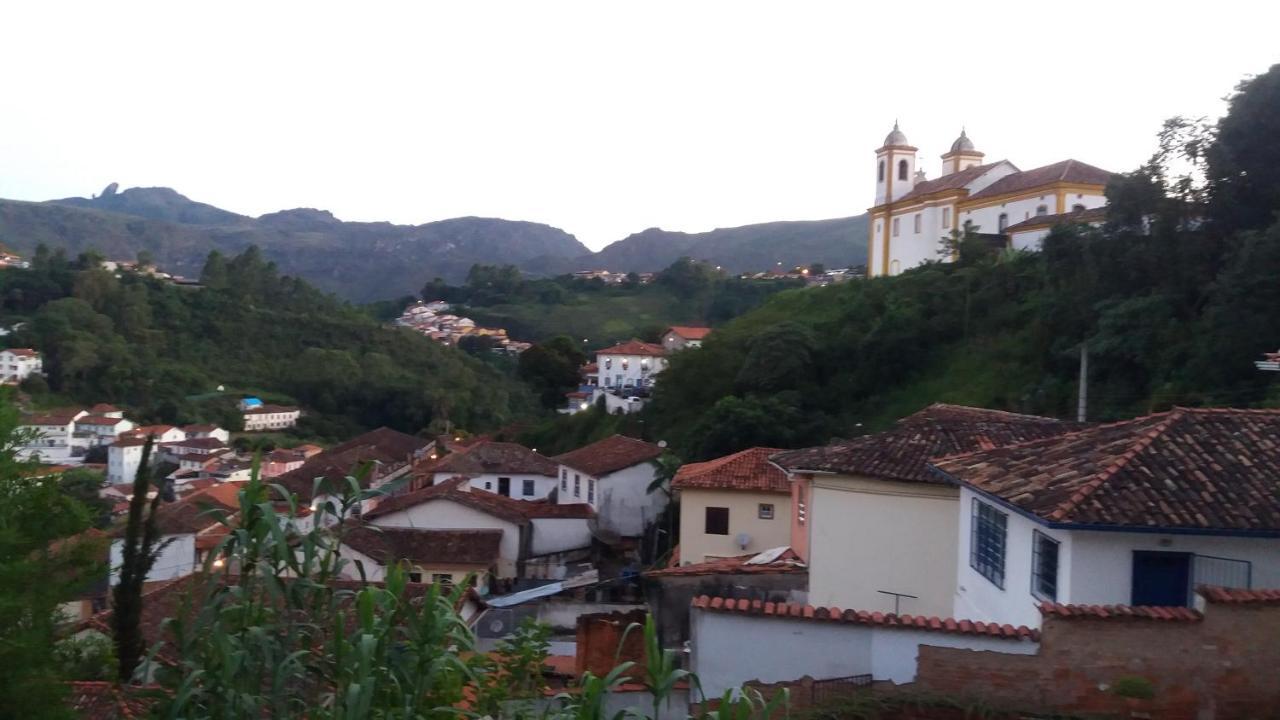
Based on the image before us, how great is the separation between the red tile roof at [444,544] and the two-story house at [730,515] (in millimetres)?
5105

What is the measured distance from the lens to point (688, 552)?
2258cm

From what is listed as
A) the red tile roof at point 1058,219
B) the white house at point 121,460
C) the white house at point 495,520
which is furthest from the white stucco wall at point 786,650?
the white house at point 121,460

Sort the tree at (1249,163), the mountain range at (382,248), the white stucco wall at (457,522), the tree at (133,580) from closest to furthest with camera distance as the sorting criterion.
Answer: the tree at (133,580), the tree at (1249,163), the white stucco wall at (457,522), the mountain range at (382,248)

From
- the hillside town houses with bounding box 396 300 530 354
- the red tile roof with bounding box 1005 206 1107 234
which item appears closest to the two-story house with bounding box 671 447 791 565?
the red tile roof with bounding box 1005 206 1107 234

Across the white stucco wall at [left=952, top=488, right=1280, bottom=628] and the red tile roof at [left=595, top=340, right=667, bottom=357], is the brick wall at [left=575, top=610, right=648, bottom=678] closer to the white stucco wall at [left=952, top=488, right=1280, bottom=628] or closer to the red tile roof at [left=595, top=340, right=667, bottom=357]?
the white stucco wall at [left=952, top=488, right=1280, bottom=628]

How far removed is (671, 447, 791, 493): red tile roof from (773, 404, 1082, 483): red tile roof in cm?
665

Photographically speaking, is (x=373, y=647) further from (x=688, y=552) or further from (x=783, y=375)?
(x=783, y=375)

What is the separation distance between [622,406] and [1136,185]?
25225 mm

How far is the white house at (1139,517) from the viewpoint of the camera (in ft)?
29.3

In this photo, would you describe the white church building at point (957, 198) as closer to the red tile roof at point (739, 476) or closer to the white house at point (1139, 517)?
the red tile roof at point (739, 476)

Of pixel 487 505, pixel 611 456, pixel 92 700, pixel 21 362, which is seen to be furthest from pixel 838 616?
pixel 21 362

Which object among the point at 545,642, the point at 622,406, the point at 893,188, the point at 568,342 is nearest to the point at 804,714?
the point at 545,642

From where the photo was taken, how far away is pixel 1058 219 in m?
36.2

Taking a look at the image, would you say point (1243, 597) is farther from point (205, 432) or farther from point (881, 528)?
point (205, 432)
